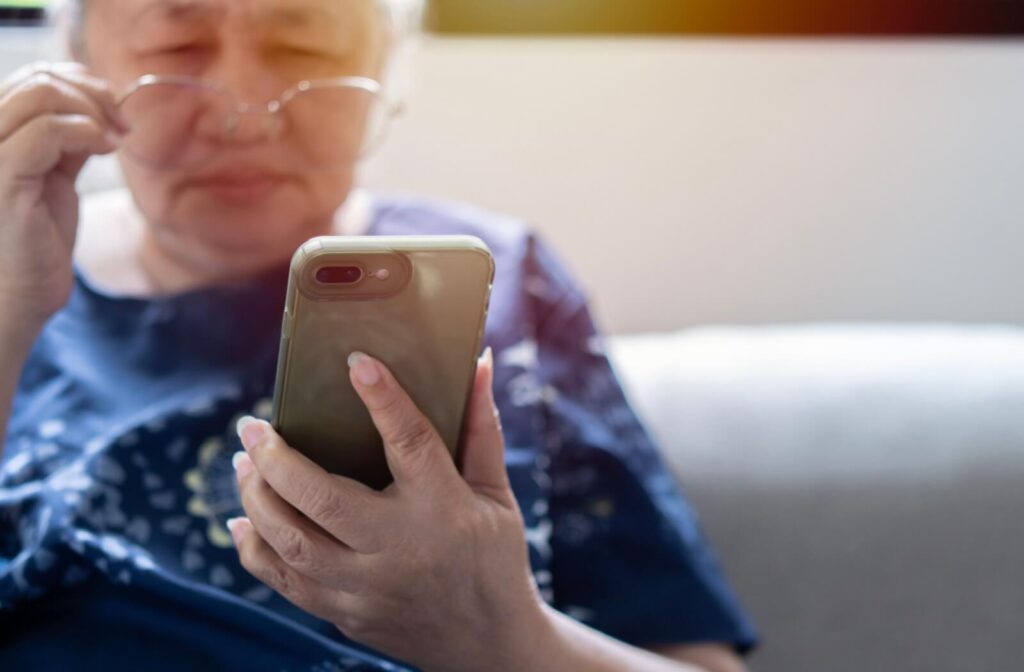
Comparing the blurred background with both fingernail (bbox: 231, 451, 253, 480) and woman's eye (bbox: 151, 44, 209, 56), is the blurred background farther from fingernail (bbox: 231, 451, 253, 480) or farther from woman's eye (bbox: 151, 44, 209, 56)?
fingernail (bbox: 231, 451, 253, 480)

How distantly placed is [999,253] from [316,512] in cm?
118

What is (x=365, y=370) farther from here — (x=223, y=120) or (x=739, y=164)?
(x=739, y=164)

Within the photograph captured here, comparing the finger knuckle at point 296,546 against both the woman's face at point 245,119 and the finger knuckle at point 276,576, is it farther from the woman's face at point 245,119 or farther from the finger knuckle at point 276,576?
the woman's face at point 245,119

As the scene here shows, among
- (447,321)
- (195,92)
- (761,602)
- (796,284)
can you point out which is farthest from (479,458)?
(796,284)

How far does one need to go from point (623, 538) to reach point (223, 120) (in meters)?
0.42

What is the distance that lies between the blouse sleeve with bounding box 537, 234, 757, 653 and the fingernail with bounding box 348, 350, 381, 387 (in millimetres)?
320

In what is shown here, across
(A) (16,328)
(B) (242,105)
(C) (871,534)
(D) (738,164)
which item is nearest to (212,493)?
(A) (16,328)

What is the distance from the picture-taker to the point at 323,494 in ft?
1.89

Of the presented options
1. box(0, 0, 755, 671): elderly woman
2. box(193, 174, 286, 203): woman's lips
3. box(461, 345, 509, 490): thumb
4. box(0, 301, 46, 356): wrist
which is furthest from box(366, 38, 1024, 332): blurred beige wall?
box(461, 345, 509, 490): thumb

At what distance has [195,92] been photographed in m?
0.82

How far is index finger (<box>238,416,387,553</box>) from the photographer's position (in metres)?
0.58

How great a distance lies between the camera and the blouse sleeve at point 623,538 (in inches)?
33.0

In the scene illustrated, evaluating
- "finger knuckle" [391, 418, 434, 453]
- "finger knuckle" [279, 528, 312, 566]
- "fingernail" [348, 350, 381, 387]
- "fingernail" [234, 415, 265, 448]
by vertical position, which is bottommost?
"finger knuckle" [279, 528, 312, 566]

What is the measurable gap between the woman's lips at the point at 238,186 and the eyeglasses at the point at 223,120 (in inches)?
0.6
